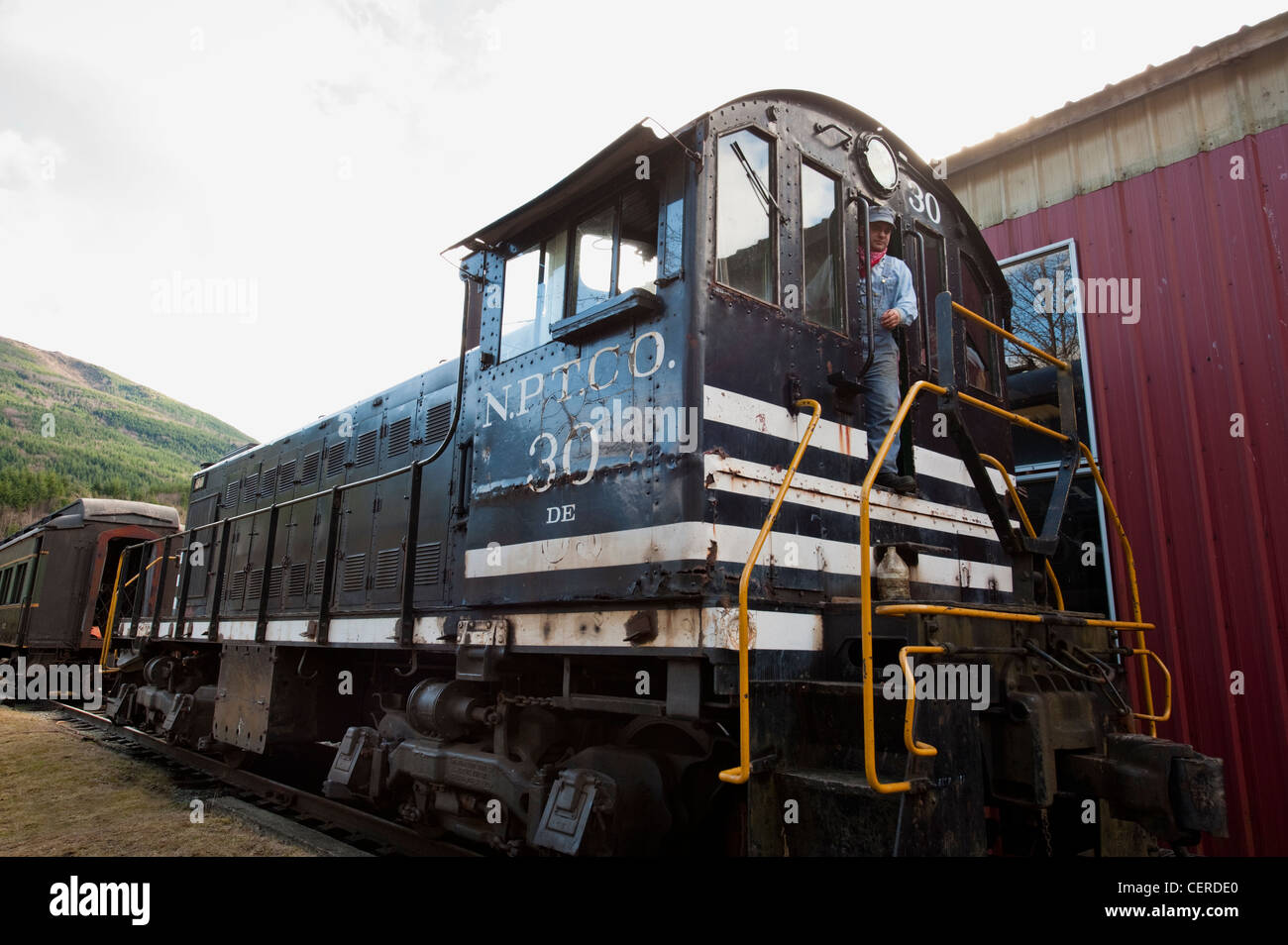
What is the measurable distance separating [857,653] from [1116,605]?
4.14 meters

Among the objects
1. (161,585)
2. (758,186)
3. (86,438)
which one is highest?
(86,438)

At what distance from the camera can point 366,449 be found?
301 inches

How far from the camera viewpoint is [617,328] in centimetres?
421

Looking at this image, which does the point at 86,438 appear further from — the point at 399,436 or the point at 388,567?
the point at 388,567

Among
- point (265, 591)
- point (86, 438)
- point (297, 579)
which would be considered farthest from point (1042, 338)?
point (86, 438)

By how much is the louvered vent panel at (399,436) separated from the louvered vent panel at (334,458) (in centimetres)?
112

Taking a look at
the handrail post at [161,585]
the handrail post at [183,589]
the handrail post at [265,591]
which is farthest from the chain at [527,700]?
the handrail post at [161,585]

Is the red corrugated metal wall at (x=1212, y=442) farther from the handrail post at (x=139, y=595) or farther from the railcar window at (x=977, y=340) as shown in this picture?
the handrail post at (x=139, y=595)

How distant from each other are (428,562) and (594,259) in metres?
2.61

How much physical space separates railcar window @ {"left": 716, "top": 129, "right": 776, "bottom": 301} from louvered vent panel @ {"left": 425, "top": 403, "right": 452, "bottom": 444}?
9.89 feet

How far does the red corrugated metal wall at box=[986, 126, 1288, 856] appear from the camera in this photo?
5.88 metres

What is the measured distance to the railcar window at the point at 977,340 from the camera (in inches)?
229
